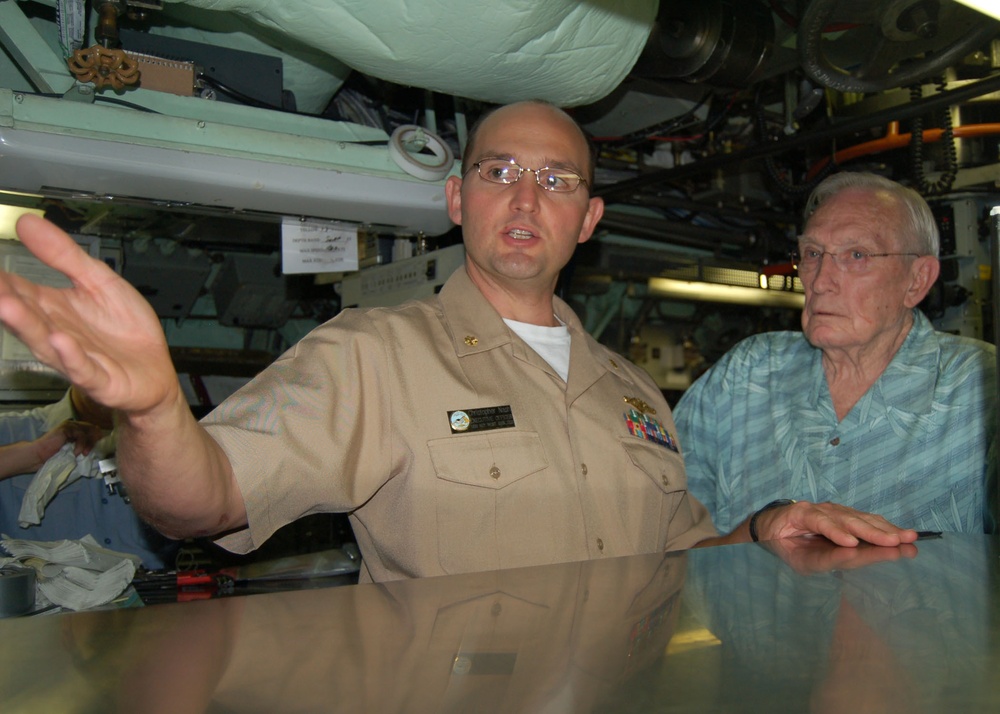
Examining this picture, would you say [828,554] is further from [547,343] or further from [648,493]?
[547,343]

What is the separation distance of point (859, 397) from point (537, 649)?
1.93m

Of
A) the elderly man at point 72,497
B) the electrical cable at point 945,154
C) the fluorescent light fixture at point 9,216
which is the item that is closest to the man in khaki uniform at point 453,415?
the electrical cable at point 945,154

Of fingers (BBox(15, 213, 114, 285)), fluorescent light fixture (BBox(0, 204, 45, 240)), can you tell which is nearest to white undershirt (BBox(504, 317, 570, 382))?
fingers (BBox(15, 213, 114, 285))

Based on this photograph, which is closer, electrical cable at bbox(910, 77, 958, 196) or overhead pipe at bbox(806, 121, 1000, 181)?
electrical cable at bbox(910, 77, 958, 196)

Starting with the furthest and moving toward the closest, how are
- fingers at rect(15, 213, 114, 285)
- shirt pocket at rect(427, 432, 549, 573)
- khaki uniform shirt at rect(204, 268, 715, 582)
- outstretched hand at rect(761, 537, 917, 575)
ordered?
shirt pocket at rect(427, 432, 549, 573) < khaki uniform shirt at rect(204, 268, 715, 582) < outstretched hand at rect(761, 537, 917, 575) < fingers at rect(15, 213, 114, 285)

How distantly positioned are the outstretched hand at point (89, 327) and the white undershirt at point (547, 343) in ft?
3.95

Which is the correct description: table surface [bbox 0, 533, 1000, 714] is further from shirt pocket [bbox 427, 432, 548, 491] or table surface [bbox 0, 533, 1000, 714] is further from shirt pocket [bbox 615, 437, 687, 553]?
shirt pocket [bbox 615, 437, 687, 553]

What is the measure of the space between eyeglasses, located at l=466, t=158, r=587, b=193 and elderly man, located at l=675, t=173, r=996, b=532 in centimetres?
79

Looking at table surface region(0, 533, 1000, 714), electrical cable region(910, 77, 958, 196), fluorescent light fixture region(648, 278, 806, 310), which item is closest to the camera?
Answer: table surface region(0, 533, 1000, 714)

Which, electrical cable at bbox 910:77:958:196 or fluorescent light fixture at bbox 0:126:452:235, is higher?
electrical cable at bbox 910:77:958:196

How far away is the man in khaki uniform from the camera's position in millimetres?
1025

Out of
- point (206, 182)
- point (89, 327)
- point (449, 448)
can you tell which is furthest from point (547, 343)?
point (89, 327)

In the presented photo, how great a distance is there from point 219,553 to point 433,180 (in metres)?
1.85

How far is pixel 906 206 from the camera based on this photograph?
2.46 m
